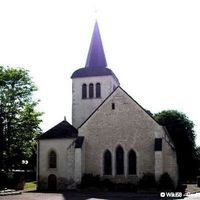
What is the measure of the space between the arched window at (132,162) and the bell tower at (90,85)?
10.4 meters

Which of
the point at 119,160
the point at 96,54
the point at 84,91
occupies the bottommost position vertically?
the point at 119,160

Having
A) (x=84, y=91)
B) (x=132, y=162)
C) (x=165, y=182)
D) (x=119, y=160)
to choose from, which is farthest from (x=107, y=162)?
(x=84, y=91)

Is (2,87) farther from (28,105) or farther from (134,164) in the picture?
(134,164)

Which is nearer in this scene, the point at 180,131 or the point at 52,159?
the point at 52,159

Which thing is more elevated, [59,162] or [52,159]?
[52,159]

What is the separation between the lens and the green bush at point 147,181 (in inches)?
1331

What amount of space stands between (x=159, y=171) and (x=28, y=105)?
16.0 meters

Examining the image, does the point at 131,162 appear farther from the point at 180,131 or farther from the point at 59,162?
the point at 180,131

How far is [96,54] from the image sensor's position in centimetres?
4769

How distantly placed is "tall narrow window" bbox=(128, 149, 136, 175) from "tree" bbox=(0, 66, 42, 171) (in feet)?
37.5

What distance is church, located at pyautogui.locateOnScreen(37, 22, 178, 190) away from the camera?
35.3 m

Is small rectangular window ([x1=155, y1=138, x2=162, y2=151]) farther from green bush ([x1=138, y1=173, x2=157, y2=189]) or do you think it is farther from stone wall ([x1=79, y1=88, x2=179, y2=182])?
green bush ([x1=138, y1=173, x2=157, y2=189])

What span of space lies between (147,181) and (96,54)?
1907 centimetres

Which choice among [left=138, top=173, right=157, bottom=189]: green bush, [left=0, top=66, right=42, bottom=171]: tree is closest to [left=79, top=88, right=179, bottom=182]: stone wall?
[left=138, top=173, right=157, bottom=189]: green bush
